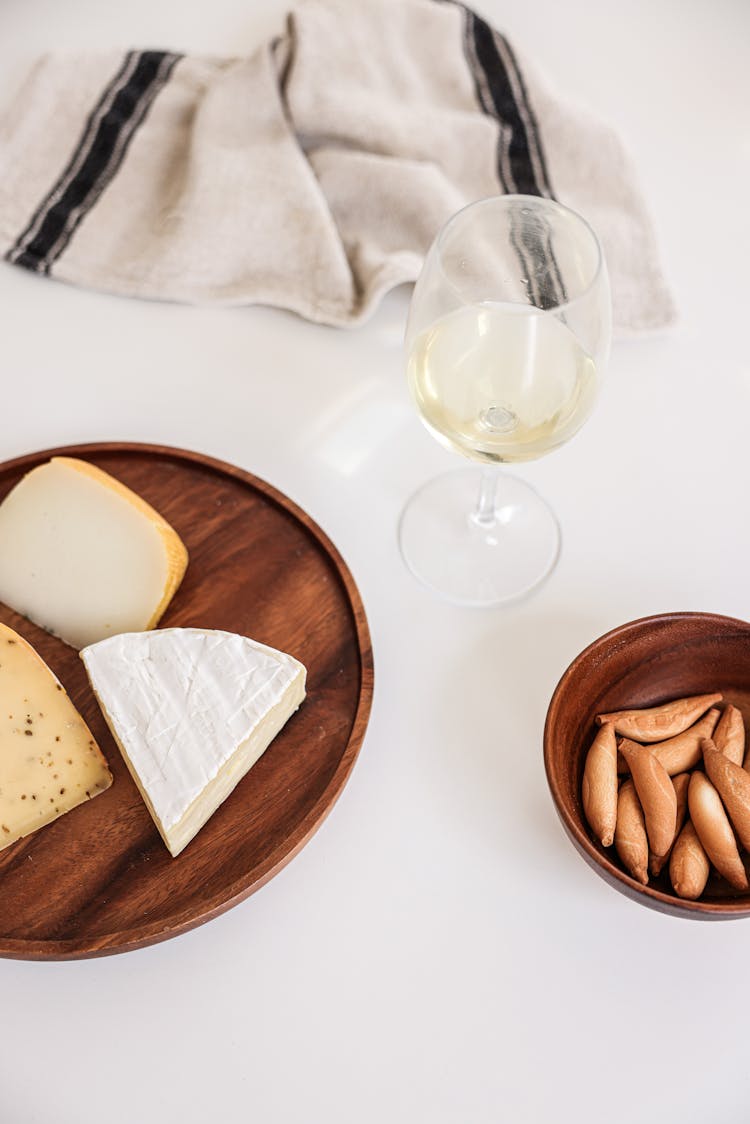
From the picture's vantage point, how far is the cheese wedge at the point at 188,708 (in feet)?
1.98

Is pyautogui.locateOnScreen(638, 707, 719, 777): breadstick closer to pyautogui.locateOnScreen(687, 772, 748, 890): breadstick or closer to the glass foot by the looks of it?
pyautogui.locateOnScreen(687, 772, 748, 890): breadstick

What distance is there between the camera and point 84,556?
699 mm

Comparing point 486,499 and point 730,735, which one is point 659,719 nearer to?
point 730,735

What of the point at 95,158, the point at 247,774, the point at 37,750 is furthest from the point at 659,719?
the point at 95,158

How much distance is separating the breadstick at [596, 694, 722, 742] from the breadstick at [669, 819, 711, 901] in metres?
0.06

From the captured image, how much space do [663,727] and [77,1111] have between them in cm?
39

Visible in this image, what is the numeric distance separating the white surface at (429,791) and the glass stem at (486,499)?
0.05 metres

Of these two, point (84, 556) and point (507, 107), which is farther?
point (507, 107)

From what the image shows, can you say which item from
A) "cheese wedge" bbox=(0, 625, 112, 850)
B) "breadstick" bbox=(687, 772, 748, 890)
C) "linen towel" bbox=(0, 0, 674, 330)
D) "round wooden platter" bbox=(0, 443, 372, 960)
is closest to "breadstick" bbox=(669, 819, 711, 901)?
"breadstick" bbox=(687, 772, 748, 890)

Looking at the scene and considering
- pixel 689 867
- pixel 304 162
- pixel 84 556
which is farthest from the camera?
pixel 304 162

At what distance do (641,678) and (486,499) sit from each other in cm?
17

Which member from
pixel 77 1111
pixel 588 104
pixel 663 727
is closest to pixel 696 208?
pixel 588 104

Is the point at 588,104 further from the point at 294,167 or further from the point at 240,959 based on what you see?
the point at 240,959

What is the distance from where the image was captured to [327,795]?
61cm
